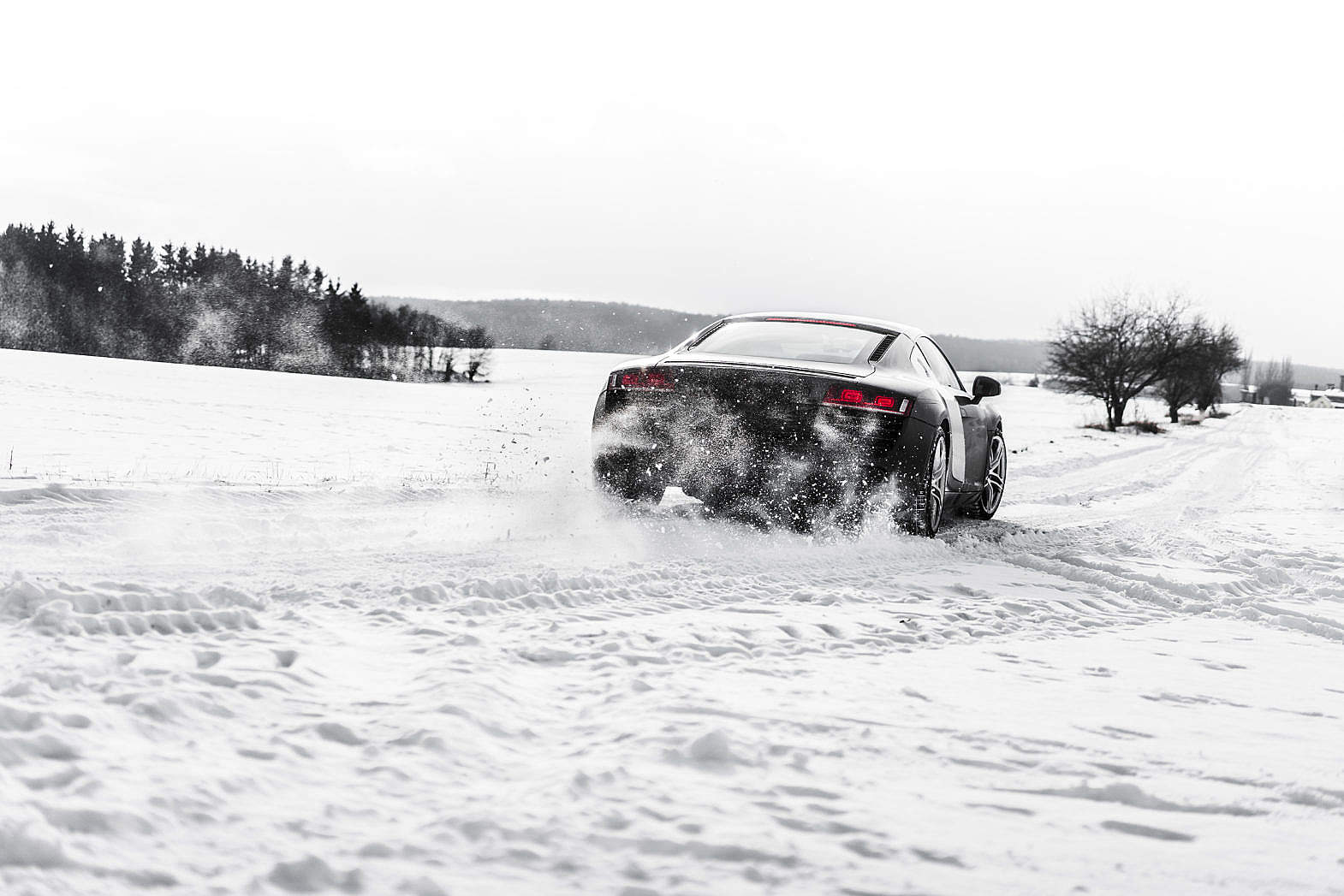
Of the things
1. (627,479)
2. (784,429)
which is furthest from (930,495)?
(627,479)

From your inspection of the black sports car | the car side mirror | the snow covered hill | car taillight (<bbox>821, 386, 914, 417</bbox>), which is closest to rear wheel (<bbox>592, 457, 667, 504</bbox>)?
the black sports car

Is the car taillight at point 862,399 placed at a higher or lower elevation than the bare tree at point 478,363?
lower

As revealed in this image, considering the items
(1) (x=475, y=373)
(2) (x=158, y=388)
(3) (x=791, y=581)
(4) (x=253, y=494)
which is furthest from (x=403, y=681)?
(1) (x=475, y=373)

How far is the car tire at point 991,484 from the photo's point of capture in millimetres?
8459

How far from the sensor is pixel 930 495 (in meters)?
6.42

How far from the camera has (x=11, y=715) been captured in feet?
8.50

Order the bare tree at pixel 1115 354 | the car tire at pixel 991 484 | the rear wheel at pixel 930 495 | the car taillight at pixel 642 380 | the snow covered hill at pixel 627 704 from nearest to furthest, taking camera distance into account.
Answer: the snow covered hill at pixel 627 704 → the car taillight at pixel 642 380 → the rear wheel at pixel 930 495 → the car tire at pixel 991 484 → the bare tree at pixel 1115 354

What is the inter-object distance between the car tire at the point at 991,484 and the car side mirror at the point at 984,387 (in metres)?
0.61

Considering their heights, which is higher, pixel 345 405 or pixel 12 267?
pixel 12 267

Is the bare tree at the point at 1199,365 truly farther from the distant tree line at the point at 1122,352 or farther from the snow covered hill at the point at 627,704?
the snow covered hill at the point at 627,704

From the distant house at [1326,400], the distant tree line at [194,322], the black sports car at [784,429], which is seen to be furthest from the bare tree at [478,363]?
the distant house at [1326,400]

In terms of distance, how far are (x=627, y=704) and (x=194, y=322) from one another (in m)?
84.2

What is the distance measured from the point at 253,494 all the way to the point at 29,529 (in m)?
1.52

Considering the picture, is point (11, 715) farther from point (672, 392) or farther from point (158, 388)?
point (158, 388)
